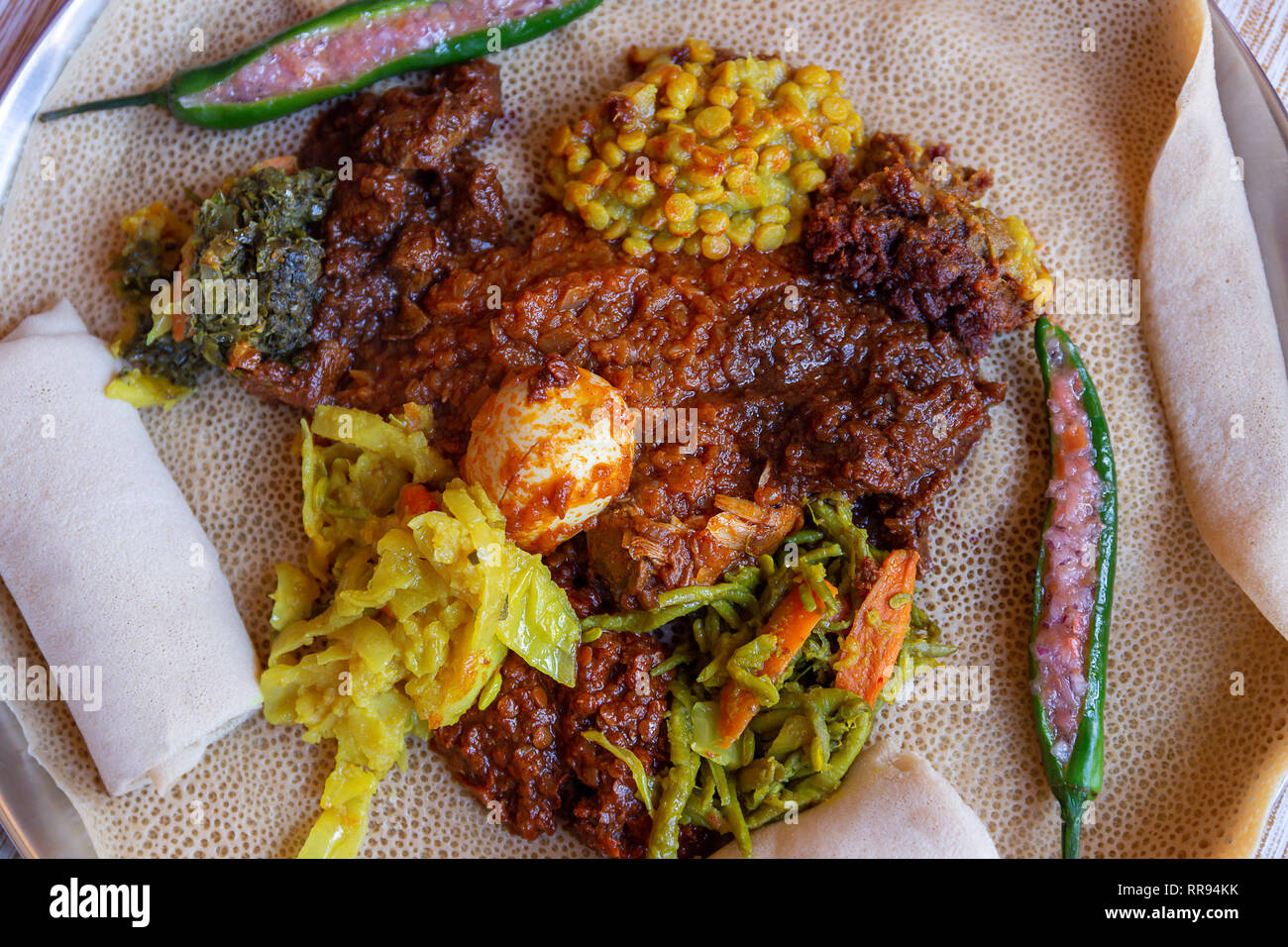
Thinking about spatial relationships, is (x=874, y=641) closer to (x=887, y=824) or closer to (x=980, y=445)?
(x=887, y=824)

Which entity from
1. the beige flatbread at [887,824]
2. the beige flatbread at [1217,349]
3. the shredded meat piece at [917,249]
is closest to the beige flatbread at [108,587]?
the beige flatbread at [887,824]

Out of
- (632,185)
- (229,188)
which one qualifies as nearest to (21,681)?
(229,188)

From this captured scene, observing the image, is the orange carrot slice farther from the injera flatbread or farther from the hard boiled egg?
the injera flatbread

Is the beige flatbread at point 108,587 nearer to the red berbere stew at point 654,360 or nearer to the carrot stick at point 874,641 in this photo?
the red berbere stew at point 654,360

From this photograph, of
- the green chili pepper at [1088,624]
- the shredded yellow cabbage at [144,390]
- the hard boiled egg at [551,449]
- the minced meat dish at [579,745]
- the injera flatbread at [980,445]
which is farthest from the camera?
the shredded yellow cabbage at [144,390]

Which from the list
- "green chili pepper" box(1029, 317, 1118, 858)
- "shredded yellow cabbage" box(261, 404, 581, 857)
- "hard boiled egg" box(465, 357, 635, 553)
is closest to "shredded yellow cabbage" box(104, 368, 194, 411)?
"shredded yellow cabbage" box(261, 404, 581, 857)

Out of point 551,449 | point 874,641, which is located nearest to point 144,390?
point 551,449
